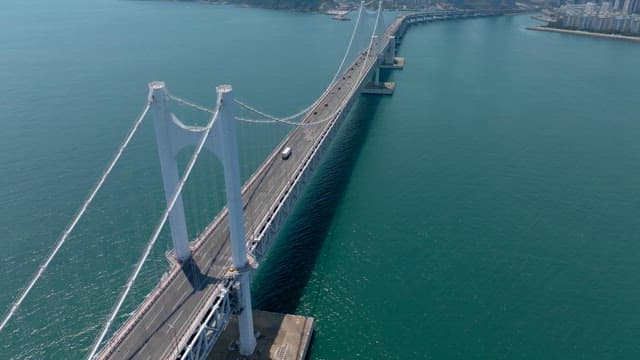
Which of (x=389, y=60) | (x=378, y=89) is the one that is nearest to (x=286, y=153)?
(x=378, y=89)

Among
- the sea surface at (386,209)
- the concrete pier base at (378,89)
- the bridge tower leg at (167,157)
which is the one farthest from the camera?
the concrete pier base at (378,89)

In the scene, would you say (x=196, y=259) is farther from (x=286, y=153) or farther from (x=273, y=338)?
(x=286, y=153)

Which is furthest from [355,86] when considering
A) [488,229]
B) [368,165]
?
[488,229]

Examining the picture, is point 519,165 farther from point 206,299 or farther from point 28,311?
point 28,311

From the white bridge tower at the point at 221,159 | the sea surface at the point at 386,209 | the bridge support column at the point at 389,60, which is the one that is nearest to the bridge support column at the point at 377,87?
the sea surface at the point at 386,209

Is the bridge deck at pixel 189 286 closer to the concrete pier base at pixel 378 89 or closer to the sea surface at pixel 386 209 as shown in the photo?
the sea surface at pixel 386 209
